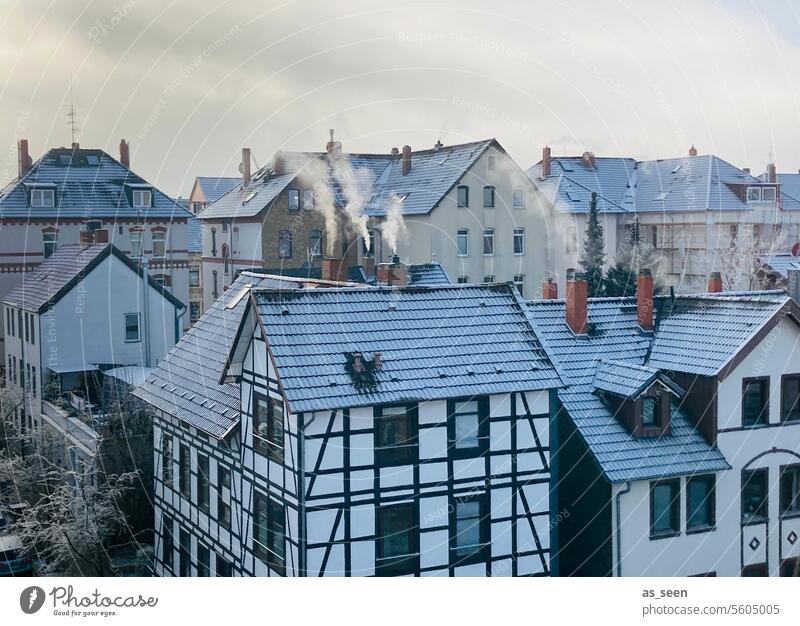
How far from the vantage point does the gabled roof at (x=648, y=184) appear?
18.8 metres

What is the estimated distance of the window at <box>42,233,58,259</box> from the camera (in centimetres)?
1612

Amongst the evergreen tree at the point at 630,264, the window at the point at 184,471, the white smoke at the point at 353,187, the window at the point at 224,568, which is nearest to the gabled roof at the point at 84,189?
the white smoke at the point at 353,187

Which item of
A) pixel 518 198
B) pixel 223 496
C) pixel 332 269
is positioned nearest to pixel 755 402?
pixel 332 269

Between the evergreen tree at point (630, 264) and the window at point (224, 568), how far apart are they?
27.1ft

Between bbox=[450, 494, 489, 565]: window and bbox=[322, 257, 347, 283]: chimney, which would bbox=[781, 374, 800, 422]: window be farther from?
Result: bbox=[322, 257, 347, 283]: chimney

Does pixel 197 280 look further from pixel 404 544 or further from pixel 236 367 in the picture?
pixel 404 544

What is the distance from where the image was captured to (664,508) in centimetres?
855

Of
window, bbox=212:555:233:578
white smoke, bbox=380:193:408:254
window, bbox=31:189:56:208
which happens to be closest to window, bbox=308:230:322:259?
white smoke, bbox=380:193:408:254

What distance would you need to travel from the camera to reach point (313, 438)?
7.34 m

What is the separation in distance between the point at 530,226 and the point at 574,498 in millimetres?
9676

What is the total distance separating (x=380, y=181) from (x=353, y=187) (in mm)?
796

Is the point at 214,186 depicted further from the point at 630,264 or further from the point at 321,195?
the point at 630,264

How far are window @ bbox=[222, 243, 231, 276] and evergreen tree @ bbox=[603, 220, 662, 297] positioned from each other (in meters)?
5.93
